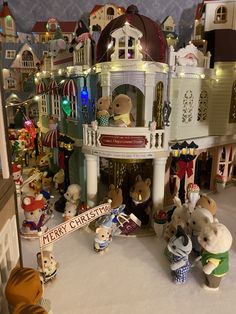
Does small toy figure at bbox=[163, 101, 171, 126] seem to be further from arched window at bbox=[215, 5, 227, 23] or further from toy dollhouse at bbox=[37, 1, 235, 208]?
arched window at bbox=[215, 5, 227, 23]

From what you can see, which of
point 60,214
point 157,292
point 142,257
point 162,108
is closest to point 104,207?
point 142,257

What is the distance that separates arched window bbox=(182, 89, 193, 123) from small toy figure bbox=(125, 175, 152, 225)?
7.37 ft

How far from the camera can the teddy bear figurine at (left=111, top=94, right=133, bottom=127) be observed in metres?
6.38

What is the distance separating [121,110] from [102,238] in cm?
285

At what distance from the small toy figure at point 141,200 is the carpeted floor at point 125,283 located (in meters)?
0.67

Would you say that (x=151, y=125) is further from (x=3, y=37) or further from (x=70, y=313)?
(x=3, y=37)

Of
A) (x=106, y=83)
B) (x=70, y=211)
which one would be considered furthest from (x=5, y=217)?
(x=106, y=83)

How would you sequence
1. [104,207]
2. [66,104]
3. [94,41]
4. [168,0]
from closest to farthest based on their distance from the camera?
[104,207], [94,41], [66,104], [168,0]

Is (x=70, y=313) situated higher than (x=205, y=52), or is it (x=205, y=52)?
(x=205, y=52)

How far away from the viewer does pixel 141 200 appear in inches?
259

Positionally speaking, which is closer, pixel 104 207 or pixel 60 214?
pixel 104 207

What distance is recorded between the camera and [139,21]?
22.4ft

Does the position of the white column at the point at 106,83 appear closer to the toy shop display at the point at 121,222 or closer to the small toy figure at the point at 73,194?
the small toy figure at the point at 73,194

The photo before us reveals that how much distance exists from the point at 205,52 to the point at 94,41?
348cm
